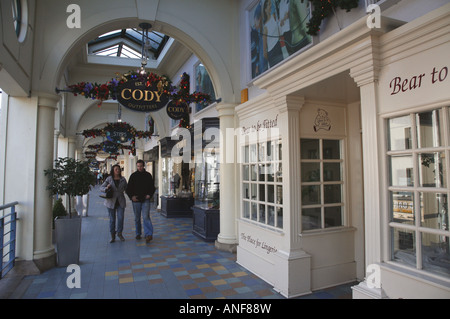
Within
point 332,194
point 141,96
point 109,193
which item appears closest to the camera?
point 332,194

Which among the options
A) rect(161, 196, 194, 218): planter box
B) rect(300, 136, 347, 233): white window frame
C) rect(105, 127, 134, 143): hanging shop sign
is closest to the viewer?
rect(300, 136, 347, 233): white window frame

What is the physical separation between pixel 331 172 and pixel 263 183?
3.19ft

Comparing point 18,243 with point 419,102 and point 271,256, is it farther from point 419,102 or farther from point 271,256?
point 419,102

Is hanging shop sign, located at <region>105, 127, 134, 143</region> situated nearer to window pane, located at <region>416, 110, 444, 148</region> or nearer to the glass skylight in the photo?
the glass skylight

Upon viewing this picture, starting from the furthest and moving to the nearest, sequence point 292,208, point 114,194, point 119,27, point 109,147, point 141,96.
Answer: point 109,147 < point 114,194 < point 119,27 < point 141,96 < point 292,208

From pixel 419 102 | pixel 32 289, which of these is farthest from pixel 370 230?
pixel 32 289

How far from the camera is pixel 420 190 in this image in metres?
2.31

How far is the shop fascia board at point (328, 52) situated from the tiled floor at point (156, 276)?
2676 millimetres

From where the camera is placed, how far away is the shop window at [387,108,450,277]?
2211mm

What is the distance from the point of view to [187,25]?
5.89m

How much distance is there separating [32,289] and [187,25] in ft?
16.5

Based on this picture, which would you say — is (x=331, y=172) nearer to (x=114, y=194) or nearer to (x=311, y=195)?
(x=311, y=195)

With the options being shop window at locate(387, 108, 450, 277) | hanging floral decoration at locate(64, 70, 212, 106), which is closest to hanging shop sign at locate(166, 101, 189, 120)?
hanging floral decoration at locate(64, 70, 212, 106)

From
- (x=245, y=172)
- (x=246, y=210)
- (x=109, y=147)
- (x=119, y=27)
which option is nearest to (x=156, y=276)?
(x=246, y=210)
